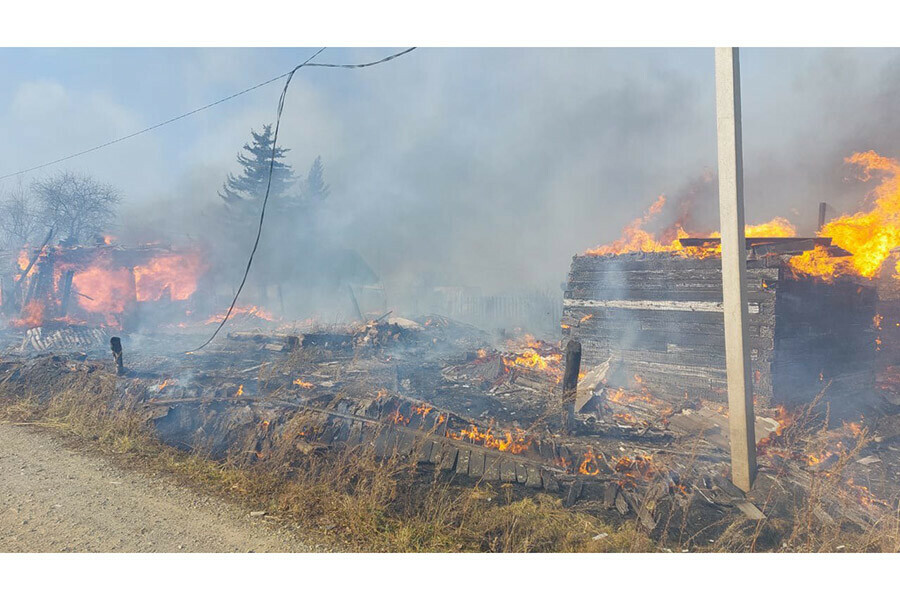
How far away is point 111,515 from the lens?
483cm

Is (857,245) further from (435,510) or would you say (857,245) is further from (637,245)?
(435,510)

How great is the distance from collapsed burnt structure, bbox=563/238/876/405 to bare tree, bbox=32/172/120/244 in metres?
33.4

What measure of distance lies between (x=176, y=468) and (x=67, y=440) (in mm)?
2748

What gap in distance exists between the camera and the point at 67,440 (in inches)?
283

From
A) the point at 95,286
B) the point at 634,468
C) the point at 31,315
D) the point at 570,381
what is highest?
the point at 95,286

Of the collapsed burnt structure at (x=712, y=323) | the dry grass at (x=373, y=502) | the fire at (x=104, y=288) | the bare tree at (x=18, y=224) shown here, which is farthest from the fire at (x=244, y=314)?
the collapsed burnt structure at (x=712, y=323)

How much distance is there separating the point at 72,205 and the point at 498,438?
3553cm

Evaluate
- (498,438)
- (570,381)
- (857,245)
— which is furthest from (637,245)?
(498,438)

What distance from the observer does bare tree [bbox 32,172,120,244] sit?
28.5 m

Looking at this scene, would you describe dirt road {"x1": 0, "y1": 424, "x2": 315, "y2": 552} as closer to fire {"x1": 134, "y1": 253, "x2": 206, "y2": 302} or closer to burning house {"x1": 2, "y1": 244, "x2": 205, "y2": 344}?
burning house {"x1": 2, "y1": 244, "x2": 205, "y2": 344}

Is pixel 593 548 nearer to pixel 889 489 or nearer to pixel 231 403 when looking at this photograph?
pixel 889 489

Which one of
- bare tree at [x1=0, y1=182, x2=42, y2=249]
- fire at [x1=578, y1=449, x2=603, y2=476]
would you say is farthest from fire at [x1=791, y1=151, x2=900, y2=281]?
bare tree at [x1=0, y1=182, x2=42, y2=249]

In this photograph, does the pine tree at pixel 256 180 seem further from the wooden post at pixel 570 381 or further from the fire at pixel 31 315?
the wooden post at pixel 570 381

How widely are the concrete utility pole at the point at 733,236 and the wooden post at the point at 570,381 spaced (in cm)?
275
